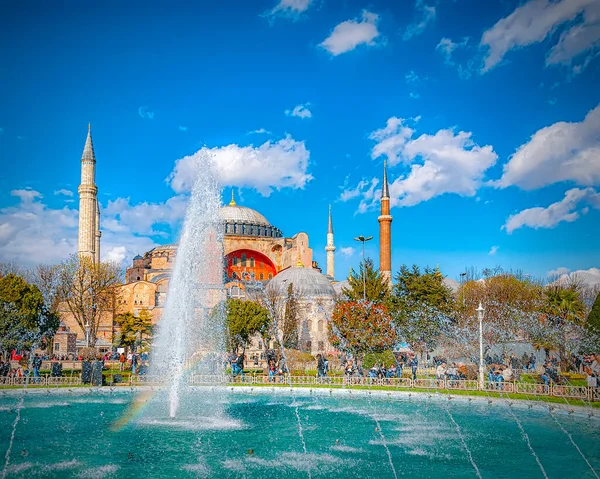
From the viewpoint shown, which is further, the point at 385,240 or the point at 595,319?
the point at 385,240

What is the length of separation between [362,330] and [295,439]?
16.8 meters

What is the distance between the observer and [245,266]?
69.2 meters

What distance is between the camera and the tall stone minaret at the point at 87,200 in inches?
1917

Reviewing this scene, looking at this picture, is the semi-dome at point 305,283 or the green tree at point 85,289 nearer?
the green tree at point 85,289

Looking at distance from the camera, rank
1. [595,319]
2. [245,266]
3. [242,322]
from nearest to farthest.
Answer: [595,319] < [242,322] < [245,266]

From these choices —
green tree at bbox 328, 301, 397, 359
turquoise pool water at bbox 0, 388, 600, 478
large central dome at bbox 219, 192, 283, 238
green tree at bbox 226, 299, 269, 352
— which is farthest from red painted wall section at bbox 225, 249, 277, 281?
turquoise pool water at bbox 0, 388, 600, 478

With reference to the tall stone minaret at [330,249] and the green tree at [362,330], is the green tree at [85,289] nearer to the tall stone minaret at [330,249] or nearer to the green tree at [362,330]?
the green tree at [362,330]

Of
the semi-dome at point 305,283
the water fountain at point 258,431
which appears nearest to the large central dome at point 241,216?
the semi-dome at point 305,283

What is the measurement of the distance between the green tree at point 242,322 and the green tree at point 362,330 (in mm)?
5411

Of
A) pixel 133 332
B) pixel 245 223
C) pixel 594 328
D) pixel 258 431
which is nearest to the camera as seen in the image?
pixel 258 431

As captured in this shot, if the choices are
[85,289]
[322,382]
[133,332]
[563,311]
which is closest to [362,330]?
[322,382]

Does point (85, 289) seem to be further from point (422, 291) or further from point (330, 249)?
point (330, 249)

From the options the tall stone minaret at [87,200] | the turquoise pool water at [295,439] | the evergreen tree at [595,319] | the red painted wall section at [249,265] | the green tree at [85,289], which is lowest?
→ the turquoise pool water at [295,439]

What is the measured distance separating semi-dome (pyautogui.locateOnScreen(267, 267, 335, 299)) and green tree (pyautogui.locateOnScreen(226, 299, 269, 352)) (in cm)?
1456
